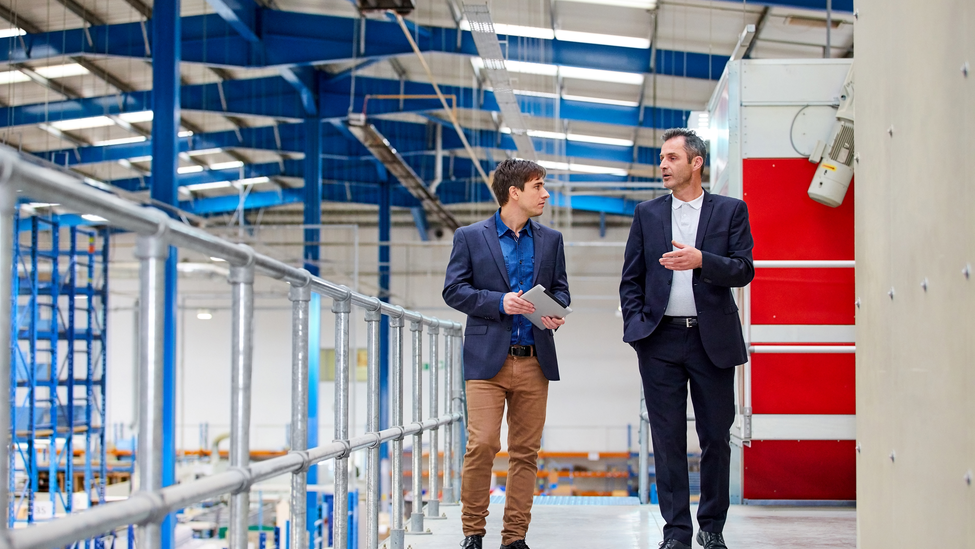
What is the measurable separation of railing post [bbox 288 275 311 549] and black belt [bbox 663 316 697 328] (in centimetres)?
146

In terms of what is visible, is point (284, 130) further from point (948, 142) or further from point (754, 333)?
point (948, 142)

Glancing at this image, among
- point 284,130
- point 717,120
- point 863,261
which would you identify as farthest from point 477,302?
point 284,130

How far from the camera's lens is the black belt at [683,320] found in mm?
3223

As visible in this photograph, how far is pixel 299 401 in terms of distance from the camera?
91.7 inches

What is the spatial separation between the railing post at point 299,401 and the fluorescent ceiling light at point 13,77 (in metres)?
12.4

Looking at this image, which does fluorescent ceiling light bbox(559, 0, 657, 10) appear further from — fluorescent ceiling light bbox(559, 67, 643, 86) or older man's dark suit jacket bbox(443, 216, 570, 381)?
older man's dark suit jacket bbox(443, 216, 570, 381)

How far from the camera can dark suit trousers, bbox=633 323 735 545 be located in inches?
127

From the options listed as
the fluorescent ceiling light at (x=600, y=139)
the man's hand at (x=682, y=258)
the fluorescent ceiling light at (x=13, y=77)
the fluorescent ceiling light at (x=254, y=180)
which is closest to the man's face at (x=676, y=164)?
the man's hand at (x=682, y=258)

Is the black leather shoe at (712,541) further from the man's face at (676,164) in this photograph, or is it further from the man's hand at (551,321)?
the man's face at (676,164)

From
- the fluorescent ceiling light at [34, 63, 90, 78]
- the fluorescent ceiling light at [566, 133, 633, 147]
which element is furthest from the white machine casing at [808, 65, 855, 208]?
the fluorescent ceiling light at [566, 133, 633, 147]

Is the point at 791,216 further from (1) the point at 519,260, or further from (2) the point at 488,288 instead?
(2) the point at 488,288

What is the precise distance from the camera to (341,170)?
19.7 metres

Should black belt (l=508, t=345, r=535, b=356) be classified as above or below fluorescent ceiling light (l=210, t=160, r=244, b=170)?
below

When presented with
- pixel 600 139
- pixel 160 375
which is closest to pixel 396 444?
pixel 160 375
